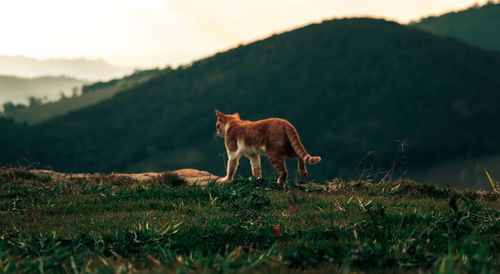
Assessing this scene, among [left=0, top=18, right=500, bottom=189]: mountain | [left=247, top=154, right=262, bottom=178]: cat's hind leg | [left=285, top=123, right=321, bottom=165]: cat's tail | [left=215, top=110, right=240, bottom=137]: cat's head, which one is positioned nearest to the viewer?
[left=285, top=123, right=321, bottom=165]: cat's tail

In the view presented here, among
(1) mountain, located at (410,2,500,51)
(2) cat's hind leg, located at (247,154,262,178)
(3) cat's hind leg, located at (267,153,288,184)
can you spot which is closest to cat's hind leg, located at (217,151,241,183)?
(2) cat's hind leg, located at (247,154,262,178)

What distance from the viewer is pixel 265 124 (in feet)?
29.7

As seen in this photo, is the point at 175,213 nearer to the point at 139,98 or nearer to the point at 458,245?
the point at 458,245

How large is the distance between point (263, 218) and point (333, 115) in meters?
66.1

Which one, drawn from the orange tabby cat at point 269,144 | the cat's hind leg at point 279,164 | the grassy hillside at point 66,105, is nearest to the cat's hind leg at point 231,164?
the orange tabby cat at point 269,144

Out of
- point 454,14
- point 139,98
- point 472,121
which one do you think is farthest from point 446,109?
point 454,14

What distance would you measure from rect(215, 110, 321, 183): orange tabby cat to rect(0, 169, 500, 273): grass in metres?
0.58

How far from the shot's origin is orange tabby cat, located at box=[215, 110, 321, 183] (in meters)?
8.84

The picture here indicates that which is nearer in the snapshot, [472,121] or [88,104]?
[472,121]

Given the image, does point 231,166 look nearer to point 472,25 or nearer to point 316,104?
point 316,104

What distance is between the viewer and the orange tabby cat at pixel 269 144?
8.84 metres

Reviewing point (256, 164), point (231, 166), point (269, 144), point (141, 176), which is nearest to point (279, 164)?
point (269, 144)

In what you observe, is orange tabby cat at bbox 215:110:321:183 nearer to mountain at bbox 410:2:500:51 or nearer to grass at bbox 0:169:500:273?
grass at bbox 0:169:500:273

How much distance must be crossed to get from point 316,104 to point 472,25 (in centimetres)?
6858
